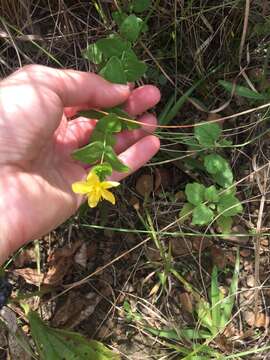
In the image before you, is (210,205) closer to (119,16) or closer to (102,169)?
(102,169)

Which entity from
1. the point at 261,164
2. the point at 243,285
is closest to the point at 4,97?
the point at 261,164

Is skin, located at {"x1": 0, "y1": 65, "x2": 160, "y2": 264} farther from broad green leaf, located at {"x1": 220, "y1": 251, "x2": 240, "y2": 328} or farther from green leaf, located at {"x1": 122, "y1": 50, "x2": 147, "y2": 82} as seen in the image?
broad green leaf, located at {"x1": 220, "y1": 251, "x2": 240, "y2": 328}

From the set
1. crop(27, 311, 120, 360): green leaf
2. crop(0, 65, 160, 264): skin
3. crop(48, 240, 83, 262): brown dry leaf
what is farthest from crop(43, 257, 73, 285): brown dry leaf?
crop(0, 65, 160, 264): skin

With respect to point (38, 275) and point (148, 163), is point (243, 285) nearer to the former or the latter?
point (148, 163)

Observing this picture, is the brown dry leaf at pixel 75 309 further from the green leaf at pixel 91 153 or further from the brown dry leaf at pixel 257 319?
the green leaf at pixel 91 153

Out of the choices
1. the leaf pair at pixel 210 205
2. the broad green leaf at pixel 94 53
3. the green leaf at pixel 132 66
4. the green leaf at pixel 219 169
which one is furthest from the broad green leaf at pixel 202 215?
the broad green leaf at pixel 94 53

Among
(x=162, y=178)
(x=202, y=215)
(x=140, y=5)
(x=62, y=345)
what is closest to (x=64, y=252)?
(x=62, y=345)
